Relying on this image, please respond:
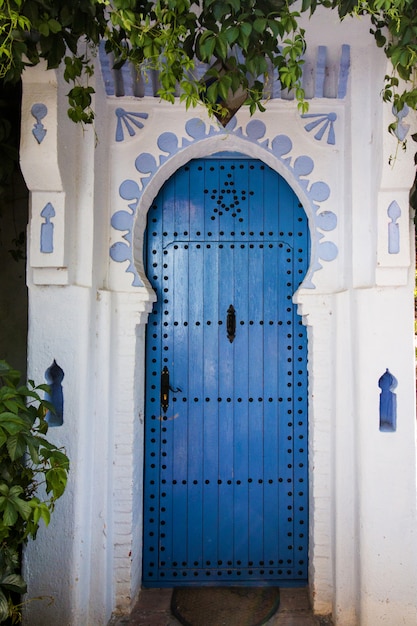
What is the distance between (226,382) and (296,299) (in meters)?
0.70

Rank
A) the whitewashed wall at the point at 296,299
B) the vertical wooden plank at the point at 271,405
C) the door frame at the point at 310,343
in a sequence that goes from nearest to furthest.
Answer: the whitewashed wall at the point at 296,299 < the door frame at the point at 310,343 < the vertical wooden plank at the point at 271,405

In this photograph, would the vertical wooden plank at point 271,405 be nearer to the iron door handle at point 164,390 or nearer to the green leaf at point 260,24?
the iron door handle at point 164,390

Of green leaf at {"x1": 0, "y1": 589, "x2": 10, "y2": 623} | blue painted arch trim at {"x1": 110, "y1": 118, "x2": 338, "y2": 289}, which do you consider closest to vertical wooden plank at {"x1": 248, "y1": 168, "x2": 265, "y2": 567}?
blue painted arch trim at {"x1": 110, "y1": 118, "x2": 338, "y2": 289}

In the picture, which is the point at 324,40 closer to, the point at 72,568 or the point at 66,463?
the point at 66,463

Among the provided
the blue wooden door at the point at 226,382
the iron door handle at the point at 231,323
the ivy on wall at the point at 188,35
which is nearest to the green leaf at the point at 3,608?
the blue wooden door at the point at 226,382

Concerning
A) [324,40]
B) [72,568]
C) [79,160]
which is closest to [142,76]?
[79,160]

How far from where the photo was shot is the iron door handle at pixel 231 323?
3.38 metres

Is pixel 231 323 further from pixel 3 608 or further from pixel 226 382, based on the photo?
pixel 3 608

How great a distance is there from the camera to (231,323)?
338 cm

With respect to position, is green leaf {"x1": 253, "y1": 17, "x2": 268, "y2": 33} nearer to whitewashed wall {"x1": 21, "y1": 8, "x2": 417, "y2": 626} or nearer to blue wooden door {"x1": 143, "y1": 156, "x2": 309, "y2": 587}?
whitewashed wall {"x1": 21, "y1": 8, "x2": 417, "y2": 626}

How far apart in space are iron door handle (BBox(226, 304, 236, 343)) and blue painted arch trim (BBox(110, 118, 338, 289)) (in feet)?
1.63

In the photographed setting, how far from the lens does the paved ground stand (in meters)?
3.00

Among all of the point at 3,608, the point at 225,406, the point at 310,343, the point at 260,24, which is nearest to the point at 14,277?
the point at 225,406

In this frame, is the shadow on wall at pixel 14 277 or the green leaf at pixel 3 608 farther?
the shadow on wall at pixel 14 277
